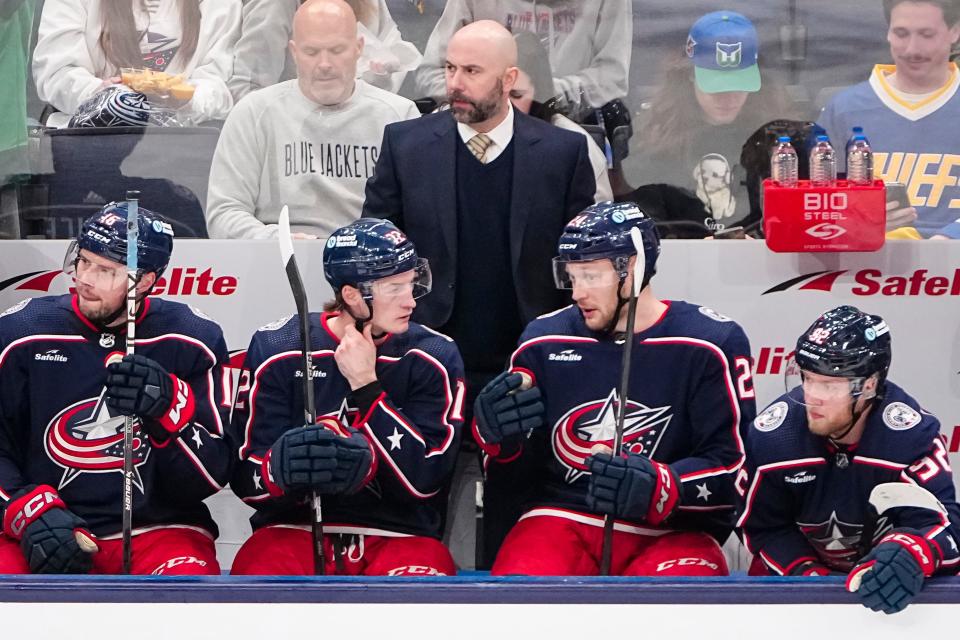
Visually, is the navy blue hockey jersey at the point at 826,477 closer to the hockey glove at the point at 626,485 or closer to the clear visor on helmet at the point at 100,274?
the hockey glove at the point at 626,485

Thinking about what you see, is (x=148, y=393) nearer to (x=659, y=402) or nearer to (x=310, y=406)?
(x=310, y=406)

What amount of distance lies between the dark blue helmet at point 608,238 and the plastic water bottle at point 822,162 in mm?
1012

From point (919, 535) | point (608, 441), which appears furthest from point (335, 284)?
point (919, 535)

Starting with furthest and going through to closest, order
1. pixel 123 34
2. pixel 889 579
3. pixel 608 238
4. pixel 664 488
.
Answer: pixel 123 34 < pixel 608 238 < pixel 664 488 < pixel 889 579

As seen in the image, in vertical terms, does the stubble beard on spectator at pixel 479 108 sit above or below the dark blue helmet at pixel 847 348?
above

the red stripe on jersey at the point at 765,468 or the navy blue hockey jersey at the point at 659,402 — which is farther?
the navy blue hockey jersey at the point at 659,402

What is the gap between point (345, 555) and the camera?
3359 mm

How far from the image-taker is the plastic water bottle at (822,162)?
415 cm

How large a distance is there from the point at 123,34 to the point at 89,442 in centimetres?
163

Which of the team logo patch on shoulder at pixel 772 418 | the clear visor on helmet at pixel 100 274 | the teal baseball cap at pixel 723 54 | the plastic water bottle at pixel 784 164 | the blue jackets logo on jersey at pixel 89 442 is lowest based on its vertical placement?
the blue jackets logo on jersey at pixel 89 442

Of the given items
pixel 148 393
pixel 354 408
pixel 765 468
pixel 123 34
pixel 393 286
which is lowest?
pixel 765 468

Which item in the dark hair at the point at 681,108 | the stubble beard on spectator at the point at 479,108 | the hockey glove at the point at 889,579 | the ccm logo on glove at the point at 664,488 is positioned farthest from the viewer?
the dark hair at the point at 681,108

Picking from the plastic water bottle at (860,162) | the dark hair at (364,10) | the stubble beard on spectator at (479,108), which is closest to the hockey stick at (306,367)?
the stubble beard on spectator at (479,108)

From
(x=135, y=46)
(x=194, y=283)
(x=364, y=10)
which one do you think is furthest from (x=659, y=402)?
(x=135, y=46)
